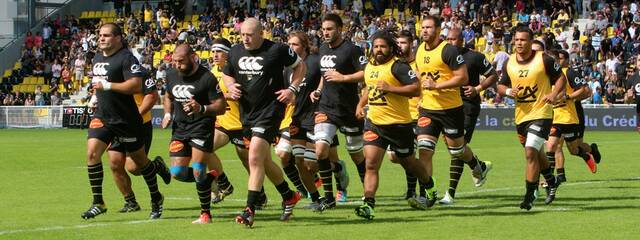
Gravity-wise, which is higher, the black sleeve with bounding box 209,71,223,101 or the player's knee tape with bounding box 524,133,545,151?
the black sleeve with bounding box 209,71,223,101

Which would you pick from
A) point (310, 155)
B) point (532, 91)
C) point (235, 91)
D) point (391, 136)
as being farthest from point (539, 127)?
point (235, 91)

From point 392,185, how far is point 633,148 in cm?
1204

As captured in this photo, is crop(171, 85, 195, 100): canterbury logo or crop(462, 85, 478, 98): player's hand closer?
crop(171, 85, 195, 100): canterbury logo

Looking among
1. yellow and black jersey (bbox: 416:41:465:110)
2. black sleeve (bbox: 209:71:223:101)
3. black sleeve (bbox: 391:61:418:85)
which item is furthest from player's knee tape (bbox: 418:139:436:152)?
black sleeve (bbox: 209:71:223:101)

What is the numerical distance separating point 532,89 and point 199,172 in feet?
13.7

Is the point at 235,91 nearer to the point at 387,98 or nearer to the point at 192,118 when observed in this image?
the point at 192,118

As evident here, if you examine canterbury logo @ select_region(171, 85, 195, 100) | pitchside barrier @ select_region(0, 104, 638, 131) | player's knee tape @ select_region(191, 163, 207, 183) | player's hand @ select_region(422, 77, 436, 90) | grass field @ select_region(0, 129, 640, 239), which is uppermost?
player's hand @ select_region(422, 77, 436, 90)

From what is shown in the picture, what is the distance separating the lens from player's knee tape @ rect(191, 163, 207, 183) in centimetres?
1286

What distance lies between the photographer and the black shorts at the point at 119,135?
1349 centimetres

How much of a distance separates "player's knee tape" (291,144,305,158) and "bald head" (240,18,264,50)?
256cm

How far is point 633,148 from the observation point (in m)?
28.4

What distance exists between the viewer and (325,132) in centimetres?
1461

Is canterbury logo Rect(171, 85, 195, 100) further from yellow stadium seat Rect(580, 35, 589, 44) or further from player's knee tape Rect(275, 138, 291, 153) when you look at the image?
yellow stadium seat Rect(580, 35, 589, 44)

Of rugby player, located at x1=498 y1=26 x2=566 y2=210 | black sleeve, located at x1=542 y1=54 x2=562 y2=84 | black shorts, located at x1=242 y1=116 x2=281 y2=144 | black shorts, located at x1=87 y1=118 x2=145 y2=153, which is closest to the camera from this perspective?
black shorts, located at x1=242 y1=116 x2=281 y2=144
